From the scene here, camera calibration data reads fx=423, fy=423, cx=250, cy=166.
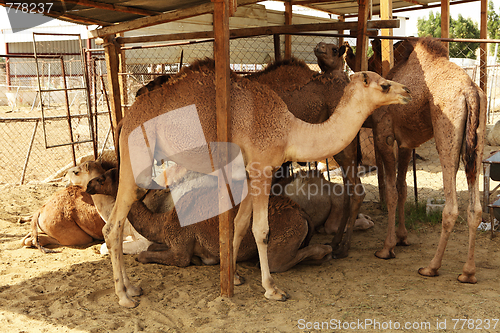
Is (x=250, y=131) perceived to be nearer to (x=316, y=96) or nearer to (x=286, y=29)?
(x=316, y=96)

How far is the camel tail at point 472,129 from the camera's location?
14.0ft

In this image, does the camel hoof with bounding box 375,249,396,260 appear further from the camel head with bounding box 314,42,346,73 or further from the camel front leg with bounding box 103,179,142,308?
the camel front leg with bounding box 103,179,142,308

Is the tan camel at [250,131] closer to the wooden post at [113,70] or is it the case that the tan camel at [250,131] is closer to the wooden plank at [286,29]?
the wooden plank at [286,29]

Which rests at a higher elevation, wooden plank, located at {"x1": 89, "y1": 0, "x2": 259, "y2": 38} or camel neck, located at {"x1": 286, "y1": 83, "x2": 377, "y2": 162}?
wooden plank, located at {"x1": 89, "y1": 0, "x2": 259, "y2": 38}

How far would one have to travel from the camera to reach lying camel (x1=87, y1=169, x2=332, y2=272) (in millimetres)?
4867

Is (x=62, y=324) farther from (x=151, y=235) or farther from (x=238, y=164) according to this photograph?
(x=238, y=164)

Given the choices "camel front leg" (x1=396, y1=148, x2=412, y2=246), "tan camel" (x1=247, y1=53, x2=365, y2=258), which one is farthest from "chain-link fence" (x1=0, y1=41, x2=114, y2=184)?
"camel front leg" (x1=396, y1=148, x2=412, y2=246)

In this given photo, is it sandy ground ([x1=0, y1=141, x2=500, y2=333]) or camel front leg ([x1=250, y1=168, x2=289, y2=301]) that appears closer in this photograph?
sandy ground ([x1=0, y1=141, x2=500, y2=333])

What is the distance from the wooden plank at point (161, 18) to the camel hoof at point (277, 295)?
9.44ft

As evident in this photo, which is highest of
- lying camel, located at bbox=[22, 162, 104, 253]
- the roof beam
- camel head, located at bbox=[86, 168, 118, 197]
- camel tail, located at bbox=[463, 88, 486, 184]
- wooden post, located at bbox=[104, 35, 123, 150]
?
the roof beam

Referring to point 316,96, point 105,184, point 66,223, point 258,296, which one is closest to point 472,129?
point 316,96

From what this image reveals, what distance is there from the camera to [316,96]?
5371 millimetres

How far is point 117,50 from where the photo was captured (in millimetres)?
6406

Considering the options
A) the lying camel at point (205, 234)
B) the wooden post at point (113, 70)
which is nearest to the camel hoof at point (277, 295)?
the lying camel at point (205, 234)
